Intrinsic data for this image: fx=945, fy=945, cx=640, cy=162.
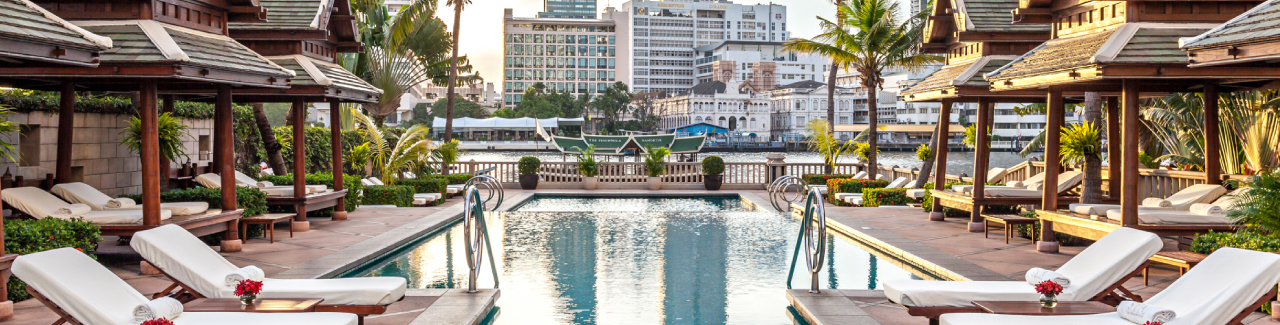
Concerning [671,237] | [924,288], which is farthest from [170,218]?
[924,288]

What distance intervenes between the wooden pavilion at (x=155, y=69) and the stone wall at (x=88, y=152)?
51 cm

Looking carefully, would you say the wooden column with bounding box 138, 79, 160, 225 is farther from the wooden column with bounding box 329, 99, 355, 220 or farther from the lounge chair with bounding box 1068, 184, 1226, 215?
the lounge chair with bounding box 1068, 184, 1226, 215

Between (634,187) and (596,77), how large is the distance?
13662cm

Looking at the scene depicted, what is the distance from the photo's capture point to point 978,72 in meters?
13.1

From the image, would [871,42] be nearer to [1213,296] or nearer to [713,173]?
[713,173]

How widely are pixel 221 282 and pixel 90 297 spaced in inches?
57.6

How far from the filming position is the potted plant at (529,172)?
2478 cm

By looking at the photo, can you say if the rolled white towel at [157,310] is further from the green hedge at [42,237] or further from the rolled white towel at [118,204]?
the rolled white towel at [118,204]

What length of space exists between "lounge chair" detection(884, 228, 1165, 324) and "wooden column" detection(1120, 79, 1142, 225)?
243cm

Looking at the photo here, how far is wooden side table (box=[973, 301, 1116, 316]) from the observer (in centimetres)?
621

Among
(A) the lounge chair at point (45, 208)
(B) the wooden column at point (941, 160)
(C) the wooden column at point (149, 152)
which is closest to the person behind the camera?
(C) the wooden column at point (149, 152)

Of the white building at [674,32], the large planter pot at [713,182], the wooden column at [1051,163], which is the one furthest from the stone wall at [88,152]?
the white building at [674,32]

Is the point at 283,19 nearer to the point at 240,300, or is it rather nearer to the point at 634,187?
the point at 240,300

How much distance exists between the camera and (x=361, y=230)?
43.9ft
